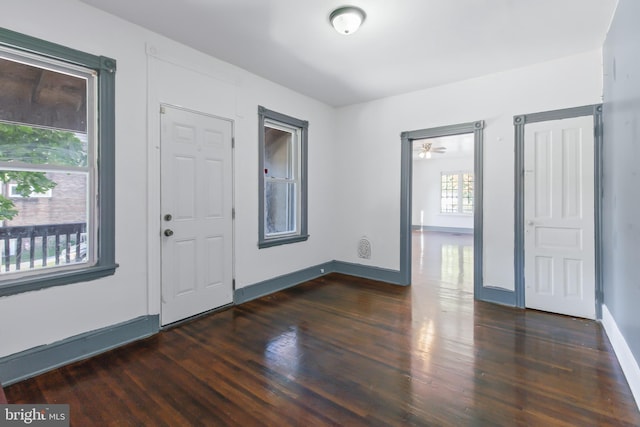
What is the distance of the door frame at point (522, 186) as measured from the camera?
316cm

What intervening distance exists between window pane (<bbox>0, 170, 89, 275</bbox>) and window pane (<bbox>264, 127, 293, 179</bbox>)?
2.16 m

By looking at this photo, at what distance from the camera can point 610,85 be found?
2.78m

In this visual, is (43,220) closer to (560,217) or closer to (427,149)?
(560,217)

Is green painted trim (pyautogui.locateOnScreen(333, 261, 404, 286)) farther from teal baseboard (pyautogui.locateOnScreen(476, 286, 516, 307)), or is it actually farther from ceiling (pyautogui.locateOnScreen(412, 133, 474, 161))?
ceiling (pyautogui.locateOnScreen(412, 133, 474, 161))

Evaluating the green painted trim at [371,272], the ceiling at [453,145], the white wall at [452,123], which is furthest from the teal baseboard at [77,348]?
the ceiling at [453,145]

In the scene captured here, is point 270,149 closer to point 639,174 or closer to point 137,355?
point 137,355

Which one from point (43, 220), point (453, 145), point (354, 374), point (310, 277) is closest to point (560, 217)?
point (354, 374)

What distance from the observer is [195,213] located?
128 inches

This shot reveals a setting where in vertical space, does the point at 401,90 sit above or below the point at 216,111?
above

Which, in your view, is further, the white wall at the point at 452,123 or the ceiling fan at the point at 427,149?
the ceiling fan at the point at 427,149

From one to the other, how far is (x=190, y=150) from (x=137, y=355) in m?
1.94

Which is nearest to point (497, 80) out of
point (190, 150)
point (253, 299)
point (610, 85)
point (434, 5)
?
point (610, 85)

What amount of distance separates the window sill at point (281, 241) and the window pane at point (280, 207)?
17 centimetres

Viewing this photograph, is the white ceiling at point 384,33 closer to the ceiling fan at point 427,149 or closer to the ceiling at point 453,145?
the ceiling at point 453,145
